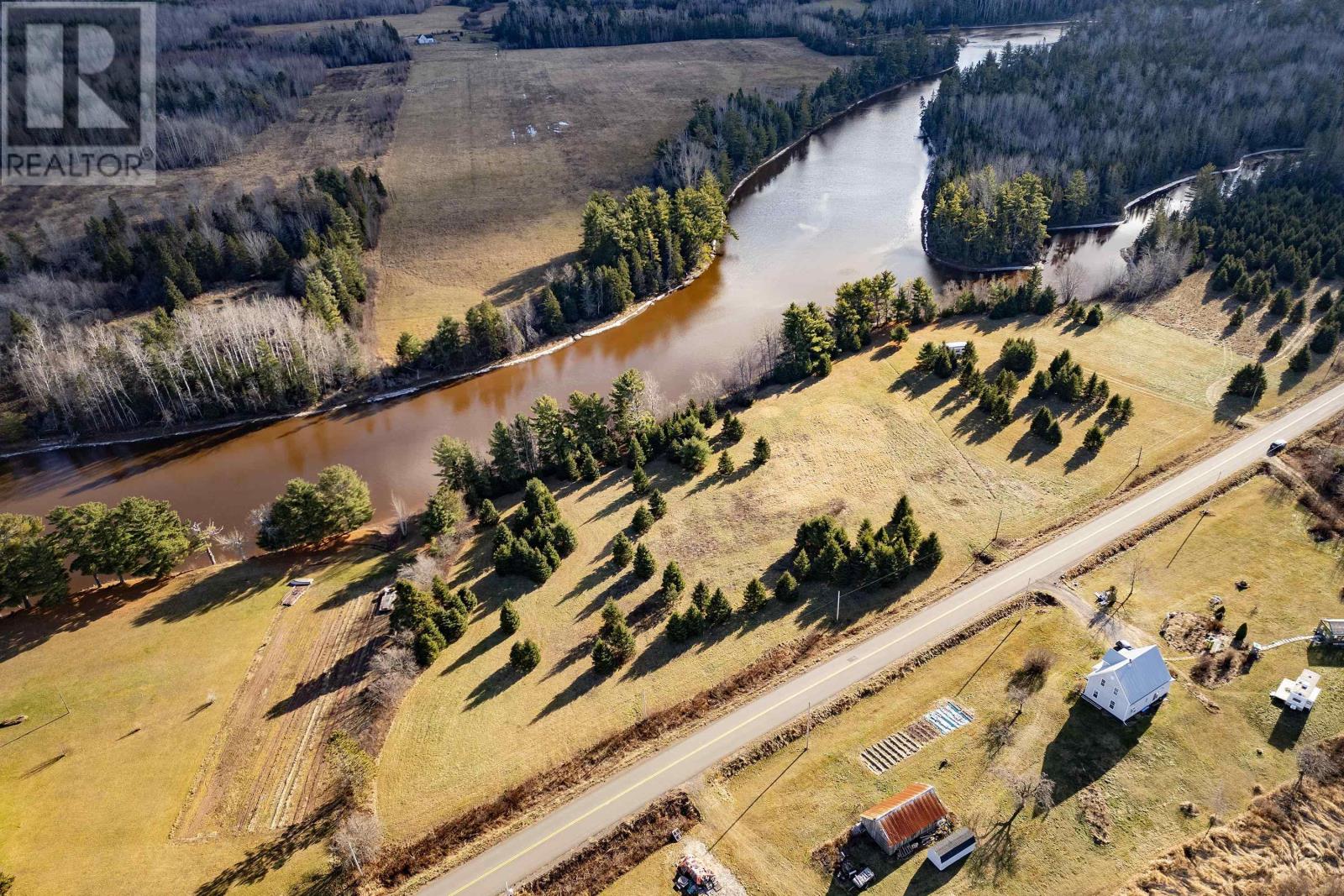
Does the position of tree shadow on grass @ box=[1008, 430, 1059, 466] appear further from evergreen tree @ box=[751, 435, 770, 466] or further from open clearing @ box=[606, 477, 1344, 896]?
evergreen tree @ box=[751, 435, 770, 466]

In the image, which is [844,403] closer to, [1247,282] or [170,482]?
[1247,282]

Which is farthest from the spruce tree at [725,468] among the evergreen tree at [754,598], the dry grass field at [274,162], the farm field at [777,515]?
the dry grass field at [274,162]

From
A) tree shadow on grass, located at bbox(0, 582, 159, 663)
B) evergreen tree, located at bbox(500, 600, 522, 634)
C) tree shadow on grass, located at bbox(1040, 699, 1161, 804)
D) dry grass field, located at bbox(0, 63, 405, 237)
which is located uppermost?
dry grass field, located at bbox(0, 63, 405, 237)

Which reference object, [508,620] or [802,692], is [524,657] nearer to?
[508,620]

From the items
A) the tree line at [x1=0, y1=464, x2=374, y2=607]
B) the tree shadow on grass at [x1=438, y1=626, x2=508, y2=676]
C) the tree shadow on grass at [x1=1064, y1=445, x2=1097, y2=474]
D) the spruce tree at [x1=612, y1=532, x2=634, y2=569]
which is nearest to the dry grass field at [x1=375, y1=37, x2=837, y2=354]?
the tree line at [x1=0, y1=464, x2=374, y2=607]

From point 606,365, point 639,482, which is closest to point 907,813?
point 639,482

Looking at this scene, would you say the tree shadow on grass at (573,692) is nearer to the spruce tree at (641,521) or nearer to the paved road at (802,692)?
the paved road at (802,692)
